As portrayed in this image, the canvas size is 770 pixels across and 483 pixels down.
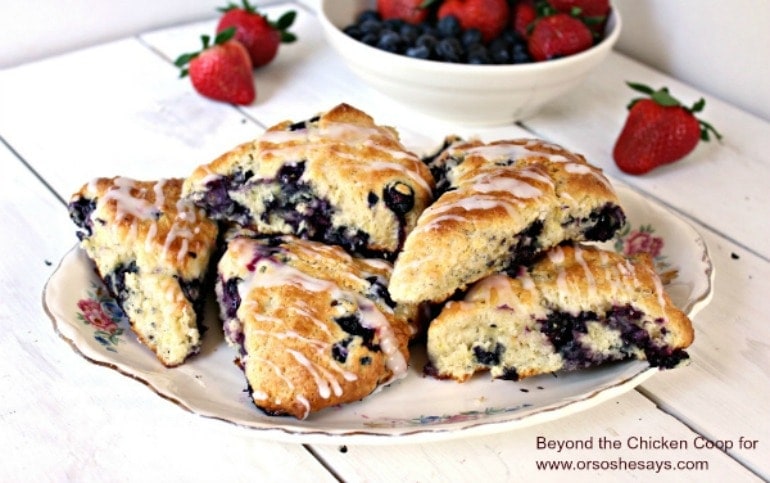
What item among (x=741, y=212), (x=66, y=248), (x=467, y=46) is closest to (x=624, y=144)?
(x=741, y=212)

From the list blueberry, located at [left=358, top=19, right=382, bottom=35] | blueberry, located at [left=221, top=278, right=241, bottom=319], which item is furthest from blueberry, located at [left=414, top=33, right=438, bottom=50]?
blueberry, located at [left=221, top=278, right=241, bottom=319]

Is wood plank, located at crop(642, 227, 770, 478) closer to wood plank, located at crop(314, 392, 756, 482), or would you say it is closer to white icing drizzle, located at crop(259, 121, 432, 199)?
wood plank, located at crop(314, 392, 756, 482)

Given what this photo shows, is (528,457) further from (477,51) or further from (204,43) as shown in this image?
(204,43)

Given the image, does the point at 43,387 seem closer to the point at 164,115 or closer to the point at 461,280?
the point at 461,280

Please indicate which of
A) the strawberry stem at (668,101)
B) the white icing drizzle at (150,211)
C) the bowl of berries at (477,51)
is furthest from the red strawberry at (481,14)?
the white icing drizzle at (150,211)

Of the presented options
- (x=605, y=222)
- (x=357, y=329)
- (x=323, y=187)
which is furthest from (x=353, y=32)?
(x=357, y=329)

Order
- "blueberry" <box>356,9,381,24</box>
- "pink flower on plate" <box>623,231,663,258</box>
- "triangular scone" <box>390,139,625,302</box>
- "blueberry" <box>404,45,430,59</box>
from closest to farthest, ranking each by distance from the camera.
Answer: "triangular scone" <box>390,139,625,302</box>, "pink flower on plate" <box>623,231,663,258</box>, "blueberry" <box>404,45,430,59</box>, "blueberry" <box>356,9,381,24</box>
